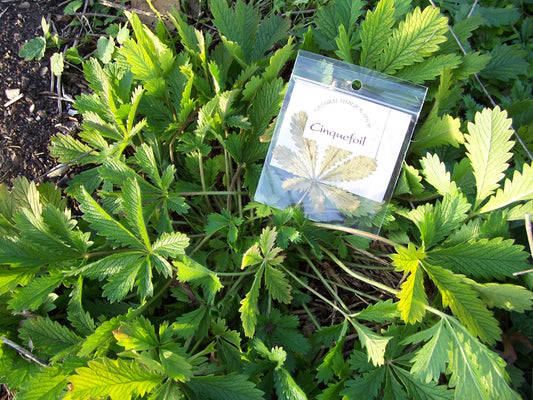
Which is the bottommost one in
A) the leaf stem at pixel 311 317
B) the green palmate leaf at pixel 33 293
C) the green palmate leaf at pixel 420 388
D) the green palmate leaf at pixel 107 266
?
the green palmate leaf at pixel 33 293

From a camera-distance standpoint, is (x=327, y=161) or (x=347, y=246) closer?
(x=327, y=161)

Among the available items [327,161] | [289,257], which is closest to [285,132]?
[327,161]

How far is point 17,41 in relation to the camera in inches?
63.9

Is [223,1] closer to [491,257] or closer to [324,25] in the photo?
[324,25]

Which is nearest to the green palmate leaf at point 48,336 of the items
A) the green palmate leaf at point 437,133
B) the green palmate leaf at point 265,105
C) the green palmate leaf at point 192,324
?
the green palmate leaf at point 192,324

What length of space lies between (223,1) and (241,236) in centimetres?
77

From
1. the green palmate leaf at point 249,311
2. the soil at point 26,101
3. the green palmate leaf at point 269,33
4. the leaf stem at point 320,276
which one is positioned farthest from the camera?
the soil at point 26,101

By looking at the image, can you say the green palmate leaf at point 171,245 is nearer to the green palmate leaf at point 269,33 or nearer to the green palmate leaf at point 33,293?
the green palmate leaf at point 33,293

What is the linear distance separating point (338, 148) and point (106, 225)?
2.35ft

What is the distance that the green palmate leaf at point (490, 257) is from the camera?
1079mm

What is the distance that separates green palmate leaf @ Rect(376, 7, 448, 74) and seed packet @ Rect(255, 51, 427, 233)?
3.5 inches

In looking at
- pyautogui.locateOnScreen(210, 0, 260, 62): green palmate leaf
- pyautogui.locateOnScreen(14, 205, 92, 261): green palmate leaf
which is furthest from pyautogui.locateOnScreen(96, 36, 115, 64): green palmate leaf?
pyautogui.locateOnScreen(14, 205, 92, 261): green palmate leaf

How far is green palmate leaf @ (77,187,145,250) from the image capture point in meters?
1.10

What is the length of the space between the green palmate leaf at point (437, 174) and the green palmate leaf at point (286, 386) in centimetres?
68
